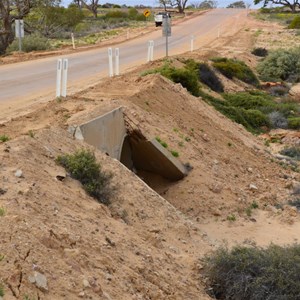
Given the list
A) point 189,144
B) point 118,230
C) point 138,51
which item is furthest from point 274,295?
point 138,51

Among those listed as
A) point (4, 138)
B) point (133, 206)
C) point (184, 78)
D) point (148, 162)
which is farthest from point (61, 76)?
point (184, 78)

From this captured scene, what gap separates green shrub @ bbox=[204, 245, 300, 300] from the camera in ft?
24.5

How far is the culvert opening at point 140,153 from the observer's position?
11828 millimetres

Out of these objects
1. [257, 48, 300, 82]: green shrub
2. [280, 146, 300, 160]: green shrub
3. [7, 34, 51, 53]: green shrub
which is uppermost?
[7, 34, 51, 53]: green shrub

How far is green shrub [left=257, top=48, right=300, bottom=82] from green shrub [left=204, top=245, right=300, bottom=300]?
2656 cm

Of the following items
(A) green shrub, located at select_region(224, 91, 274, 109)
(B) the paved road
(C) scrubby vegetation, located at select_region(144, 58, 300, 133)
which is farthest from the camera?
(A) green shrub, located at select_region(224, 91, 274, 109)

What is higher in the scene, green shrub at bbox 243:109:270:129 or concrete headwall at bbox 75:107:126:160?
concrete headwall at bbox 75:107:126:160

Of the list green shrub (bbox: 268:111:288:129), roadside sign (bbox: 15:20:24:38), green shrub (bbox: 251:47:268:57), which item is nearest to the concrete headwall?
green shrub (bbox: 268:111:288:129)

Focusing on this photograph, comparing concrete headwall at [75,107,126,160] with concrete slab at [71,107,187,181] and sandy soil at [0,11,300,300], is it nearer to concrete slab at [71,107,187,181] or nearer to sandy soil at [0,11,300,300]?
concrete slab at [71,107,187,181]

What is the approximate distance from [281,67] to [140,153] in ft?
77.0

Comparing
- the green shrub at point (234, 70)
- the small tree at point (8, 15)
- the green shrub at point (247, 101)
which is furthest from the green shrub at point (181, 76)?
the small tree at point (8, 15)

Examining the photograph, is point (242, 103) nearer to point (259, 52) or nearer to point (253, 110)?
point (253, 110)

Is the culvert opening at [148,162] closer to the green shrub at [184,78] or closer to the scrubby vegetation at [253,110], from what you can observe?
the green shrub at [184,78]

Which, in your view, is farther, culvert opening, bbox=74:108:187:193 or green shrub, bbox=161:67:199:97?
green shrub, bbox=161:67:199:97
